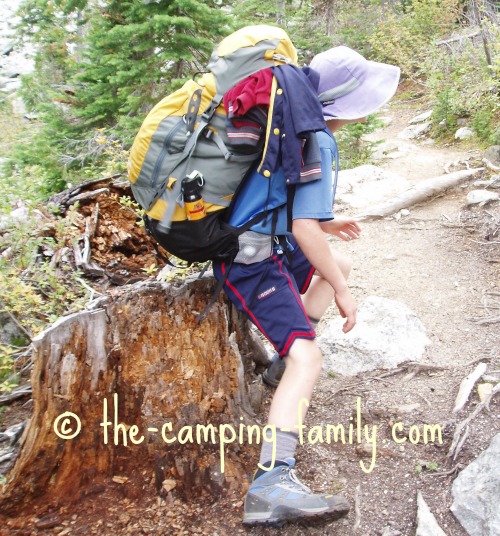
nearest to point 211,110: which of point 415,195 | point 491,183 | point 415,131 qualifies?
point 415,195

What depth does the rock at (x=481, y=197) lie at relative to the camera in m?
6.86

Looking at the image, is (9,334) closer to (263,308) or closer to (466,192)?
(263,308)

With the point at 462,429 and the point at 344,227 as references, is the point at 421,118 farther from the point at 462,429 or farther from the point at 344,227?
the point at 462,429

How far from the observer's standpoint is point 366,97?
2506mm

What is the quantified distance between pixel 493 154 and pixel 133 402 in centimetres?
806

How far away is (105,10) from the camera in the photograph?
7613mm

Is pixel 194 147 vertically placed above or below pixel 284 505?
above

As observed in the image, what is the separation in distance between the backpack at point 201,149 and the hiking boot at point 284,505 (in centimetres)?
117

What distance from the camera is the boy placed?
7.47ft

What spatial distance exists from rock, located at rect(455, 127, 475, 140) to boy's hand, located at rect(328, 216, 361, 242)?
27.8ft

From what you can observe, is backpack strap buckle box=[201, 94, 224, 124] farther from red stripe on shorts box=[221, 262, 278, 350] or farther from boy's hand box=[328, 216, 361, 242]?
boy's hand box=[328, 216, 361, 242]

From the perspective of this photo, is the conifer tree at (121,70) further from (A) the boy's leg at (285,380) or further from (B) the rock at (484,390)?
(B) the rock at (484,390)

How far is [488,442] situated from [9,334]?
311cm

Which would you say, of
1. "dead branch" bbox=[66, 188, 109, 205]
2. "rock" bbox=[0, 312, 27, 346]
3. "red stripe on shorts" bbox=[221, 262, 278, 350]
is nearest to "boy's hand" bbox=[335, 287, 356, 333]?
"red stripe on shorts" bbox=[221, 262, 278, 350]
